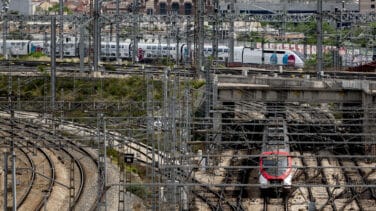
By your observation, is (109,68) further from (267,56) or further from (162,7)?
(162,7)

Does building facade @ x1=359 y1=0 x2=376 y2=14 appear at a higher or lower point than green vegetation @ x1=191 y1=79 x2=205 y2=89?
higher

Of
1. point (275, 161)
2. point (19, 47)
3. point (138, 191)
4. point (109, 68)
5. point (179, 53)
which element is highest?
point (19, 47)

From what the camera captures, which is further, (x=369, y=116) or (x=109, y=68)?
(x=109, y=68)

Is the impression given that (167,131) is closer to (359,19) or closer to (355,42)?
(359,19)

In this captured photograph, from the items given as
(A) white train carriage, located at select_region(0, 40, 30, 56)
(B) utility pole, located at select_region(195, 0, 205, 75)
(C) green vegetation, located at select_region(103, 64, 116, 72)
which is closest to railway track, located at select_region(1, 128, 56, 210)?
(B) utility pole, located at select_region(195, 0, 205, 75)

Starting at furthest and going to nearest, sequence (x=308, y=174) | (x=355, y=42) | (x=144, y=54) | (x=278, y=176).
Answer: (x=355, y=42)
(x=144, y=54)
(x=308, y=174)
(x=278, y=176)

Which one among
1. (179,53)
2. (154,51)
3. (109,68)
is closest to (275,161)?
(109,68)

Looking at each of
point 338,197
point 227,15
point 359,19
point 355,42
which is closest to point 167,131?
point 338,197

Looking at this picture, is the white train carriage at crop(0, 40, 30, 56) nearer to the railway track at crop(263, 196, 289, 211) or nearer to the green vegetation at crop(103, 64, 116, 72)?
the green vegetation at crop(103, 64, 116, 72)

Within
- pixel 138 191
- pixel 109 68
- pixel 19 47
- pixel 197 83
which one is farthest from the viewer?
pixel 19 47

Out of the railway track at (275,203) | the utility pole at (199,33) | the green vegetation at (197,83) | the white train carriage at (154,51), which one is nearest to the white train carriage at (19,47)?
the white train carriage at (154,51)

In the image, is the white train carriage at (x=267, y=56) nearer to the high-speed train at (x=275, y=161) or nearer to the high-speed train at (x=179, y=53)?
the high-speed train at (x=179, y=53)
